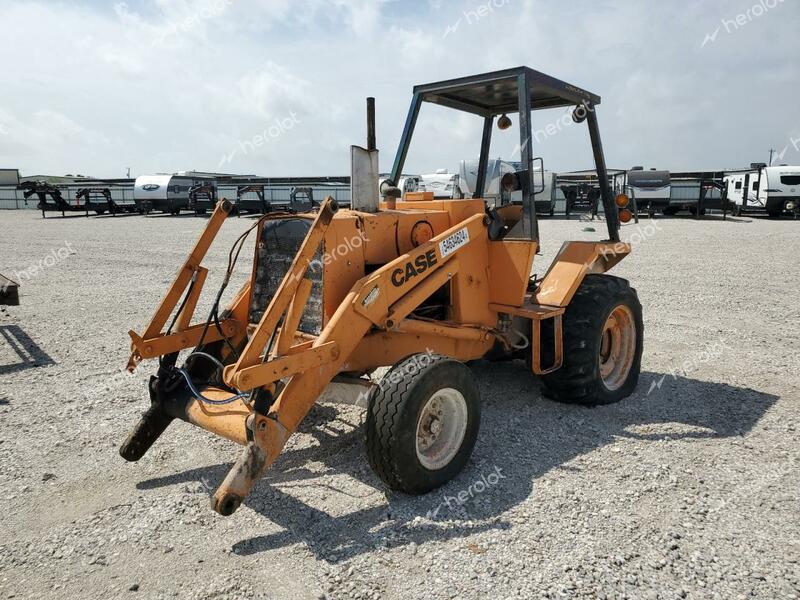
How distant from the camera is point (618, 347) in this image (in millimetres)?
5281

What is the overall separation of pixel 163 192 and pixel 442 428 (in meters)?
33.6

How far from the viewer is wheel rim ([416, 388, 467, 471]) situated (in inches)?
141

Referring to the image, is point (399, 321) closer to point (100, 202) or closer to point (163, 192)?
point (163, 192)

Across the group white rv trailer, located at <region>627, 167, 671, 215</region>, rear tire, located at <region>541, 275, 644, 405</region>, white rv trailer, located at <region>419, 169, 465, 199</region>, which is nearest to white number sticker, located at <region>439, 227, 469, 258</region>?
rear tire, located at <region>541, 275, 644, 405</region>

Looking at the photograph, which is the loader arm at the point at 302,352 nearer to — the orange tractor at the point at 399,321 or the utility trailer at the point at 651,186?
the orange tractor at the point at 399,321

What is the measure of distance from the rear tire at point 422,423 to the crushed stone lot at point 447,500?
0.15m

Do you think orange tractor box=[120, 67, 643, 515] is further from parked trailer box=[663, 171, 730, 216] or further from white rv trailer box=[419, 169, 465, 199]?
parked trailer box=[663, 171, 730, 216]

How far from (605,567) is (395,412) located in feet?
4.11

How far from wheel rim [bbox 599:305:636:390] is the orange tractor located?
12 millimetres

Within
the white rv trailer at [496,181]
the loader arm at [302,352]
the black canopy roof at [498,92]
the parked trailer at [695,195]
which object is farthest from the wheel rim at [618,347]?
the parked trailer at [695,195]

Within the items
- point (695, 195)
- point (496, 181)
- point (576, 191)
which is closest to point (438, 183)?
point (576, 191)

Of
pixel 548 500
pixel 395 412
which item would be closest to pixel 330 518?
pixel 395 412

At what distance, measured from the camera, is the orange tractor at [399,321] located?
329 centimetres

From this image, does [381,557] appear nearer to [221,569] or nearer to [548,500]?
[221,569]
